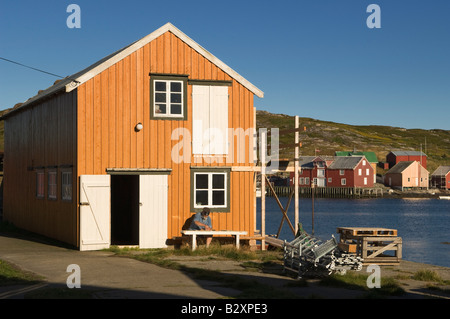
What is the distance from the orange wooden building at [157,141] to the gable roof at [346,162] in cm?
11398

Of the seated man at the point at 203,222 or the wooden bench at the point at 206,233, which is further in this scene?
the seated man at the point at 203,222

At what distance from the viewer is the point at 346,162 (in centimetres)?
13650

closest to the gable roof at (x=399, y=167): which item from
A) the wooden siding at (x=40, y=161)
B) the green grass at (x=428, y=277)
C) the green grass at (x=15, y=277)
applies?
the wooden siding at (x=40, y=161)

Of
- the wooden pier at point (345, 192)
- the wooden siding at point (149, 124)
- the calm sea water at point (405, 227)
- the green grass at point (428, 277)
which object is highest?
the wooden siding at point (149, 124)

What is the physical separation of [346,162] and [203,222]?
118 metres

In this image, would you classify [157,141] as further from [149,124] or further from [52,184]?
[52,184]

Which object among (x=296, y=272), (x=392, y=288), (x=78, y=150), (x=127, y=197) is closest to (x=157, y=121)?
(x=78, y=150)

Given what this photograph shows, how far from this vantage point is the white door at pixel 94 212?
20.9m

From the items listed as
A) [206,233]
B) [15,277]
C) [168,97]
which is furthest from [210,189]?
[15,277]

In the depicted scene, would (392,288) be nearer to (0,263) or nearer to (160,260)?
(160,260)

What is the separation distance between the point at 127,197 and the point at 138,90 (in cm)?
637

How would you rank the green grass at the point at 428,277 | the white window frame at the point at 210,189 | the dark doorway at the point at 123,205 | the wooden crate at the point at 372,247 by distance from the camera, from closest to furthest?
the green grass at the point at 428,277 → the wooden crate at the point at 372,247 → the white window frame at the point at 210,189 → the dark doorway at the point at 123,205

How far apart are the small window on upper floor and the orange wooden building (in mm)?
34

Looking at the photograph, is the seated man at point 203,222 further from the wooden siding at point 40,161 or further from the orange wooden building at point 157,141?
the wooden siding at point 40,161
